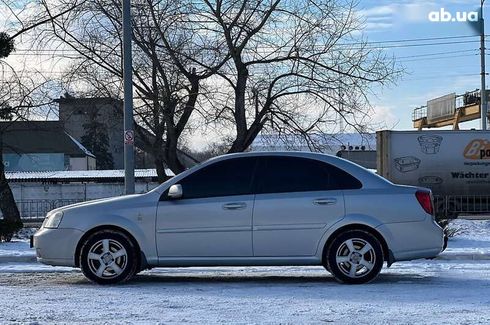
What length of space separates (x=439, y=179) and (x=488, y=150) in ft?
6.08

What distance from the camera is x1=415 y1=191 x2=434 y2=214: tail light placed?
9.23 meters

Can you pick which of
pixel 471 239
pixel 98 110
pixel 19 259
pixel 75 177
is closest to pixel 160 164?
pixel 98 110

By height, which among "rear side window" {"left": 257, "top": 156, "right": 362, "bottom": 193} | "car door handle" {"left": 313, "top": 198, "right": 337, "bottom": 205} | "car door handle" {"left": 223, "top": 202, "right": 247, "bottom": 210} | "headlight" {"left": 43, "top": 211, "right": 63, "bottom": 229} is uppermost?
"rear side window" {"left": 257, "top": 156, "right": 362, "bottom": 193}

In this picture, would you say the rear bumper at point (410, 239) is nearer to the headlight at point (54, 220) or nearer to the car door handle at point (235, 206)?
the car door handle at point (235, 206)

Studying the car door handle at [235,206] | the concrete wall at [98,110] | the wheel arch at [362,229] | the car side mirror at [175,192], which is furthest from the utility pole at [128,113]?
the wheel arch at [362,229]

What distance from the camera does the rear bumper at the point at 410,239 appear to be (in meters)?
9.10

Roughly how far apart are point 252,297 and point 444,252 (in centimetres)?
536

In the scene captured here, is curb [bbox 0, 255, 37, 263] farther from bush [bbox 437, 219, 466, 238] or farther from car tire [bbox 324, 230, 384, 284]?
bush [bbox 437, 219, 466, 238]

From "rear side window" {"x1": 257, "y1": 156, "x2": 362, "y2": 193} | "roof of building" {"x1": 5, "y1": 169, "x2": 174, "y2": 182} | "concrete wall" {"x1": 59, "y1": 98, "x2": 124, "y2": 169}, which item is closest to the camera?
"rear side window" {"x1": 257, "y1": 156, "x2": 362, "y2": 193}

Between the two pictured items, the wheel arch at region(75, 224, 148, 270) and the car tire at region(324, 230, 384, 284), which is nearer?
the car tire at region(324, 230, 384, 284)

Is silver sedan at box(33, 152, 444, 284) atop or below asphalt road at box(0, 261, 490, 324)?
atop

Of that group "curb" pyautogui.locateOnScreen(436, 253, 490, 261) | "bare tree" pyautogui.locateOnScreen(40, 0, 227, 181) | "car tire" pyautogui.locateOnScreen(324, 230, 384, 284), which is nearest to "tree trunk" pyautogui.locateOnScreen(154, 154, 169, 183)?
"bare tree" pyautogui.locateOnScreen(40, 0, 227, 181)

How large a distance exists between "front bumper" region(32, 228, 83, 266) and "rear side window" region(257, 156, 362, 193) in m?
2.40

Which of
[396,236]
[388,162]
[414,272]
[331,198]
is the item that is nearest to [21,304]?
[331,198]
